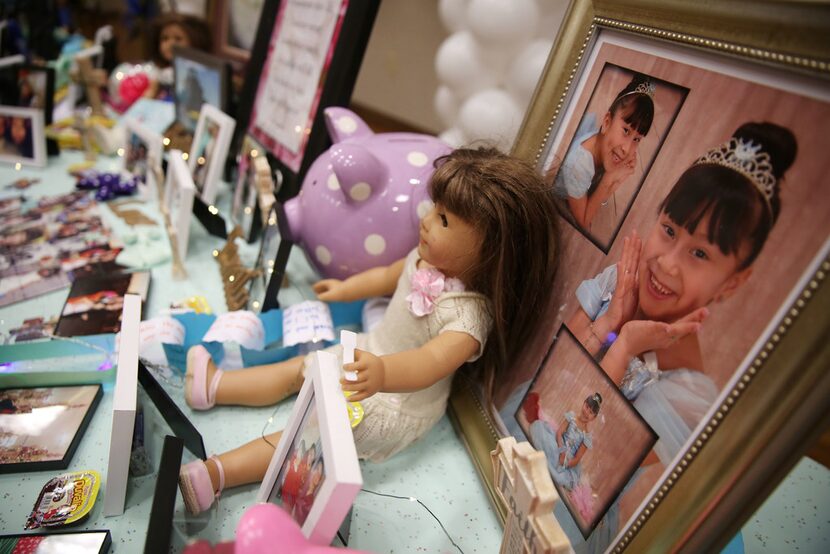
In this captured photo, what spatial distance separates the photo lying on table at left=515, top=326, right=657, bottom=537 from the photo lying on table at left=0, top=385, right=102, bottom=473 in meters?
0.64

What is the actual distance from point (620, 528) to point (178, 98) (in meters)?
1.73

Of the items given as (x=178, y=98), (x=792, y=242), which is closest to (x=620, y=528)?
(x=792, y=242)

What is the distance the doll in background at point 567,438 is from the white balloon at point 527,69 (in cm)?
64

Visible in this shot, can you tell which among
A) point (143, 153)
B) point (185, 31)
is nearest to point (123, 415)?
point (143, 153)

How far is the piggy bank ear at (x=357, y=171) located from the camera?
2.98 feet

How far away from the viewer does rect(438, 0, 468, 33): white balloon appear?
1.19 metres

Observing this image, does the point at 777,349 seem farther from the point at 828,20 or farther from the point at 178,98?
the point at 178,98

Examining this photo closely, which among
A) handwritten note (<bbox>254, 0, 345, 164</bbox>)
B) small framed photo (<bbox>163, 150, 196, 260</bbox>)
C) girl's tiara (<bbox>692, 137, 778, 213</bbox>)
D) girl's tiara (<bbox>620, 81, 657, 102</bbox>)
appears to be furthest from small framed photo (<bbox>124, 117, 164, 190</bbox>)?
girl's tiara (<bbox>692, 137, 778, 213</bbox>)

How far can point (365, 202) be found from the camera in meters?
0.96

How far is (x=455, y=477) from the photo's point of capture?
31.5 inches

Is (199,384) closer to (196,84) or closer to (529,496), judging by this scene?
(529,496)

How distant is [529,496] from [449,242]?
37 cm

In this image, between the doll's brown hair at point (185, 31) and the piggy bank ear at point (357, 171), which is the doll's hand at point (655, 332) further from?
the doll's brown hair at point (185, 31)

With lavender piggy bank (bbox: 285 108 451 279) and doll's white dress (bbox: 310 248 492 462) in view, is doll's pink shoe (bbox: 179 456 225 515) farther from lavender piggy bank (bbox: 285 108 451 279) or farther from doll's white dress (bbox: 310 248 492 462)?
lavender piggy bank (bbox: 285 108 451 279)
